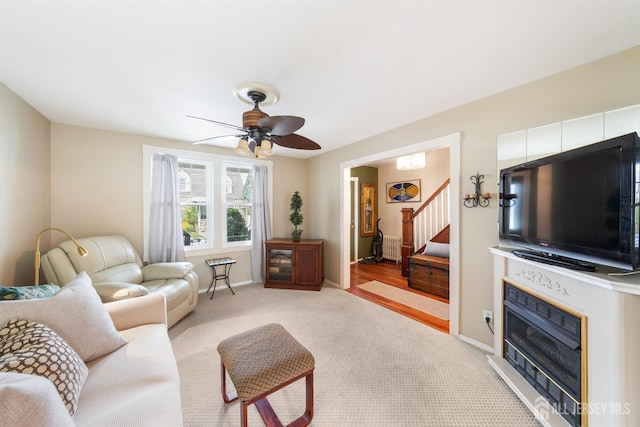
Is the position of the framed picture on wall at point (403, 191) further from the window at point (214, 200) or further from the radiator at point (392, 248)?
the window at point (214, 200)

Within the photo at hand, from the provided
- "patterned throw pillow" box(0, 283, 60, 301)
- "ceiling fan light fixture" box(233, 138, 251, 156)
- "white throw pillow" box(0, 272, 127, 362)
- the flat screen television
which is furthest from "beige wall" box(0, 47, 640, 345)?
"ceiling fan light fixture" box(233, 138, 251, 156)

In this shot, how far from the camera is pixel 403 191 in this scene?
214 inches

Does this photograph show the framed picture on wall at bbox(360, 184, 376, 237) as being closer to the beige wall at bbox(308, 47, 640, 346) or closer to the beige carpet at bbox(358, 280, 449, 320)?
the beige carpet at bbox(358, 280, 449, 320)

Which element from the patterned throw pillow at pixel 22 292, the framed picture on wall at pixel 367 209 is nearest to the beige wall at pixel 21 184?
the patterned throw pillow at pixel 22 292

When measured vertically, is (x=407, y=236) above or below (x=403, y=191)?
below

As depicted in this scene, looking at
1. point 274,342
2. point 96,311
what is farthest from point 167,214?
point 274,342

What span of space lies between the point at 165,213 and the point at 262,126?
2518 mm

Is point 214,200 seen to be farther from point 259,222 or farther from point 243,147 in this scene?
point 243,147

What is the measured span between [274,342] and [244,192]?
3.08m

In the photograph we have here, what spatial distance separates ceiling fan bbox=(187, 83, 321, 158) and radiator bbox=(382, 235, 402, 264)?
165 inches

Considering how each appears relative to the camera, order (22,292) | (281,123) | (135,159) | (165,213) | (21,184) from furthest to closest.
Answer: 1. (165,213)
2. (135,159)
3. (21,184)
4. (281,123)
5. (22,292)

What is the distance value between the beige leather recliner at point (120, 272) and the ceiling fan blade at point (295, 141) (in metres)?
1.75

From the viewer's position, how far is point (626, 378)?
41.3 inches

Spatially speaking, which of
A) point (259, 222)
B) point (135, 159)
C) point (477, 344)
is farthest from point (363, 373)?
point (135, 159)
